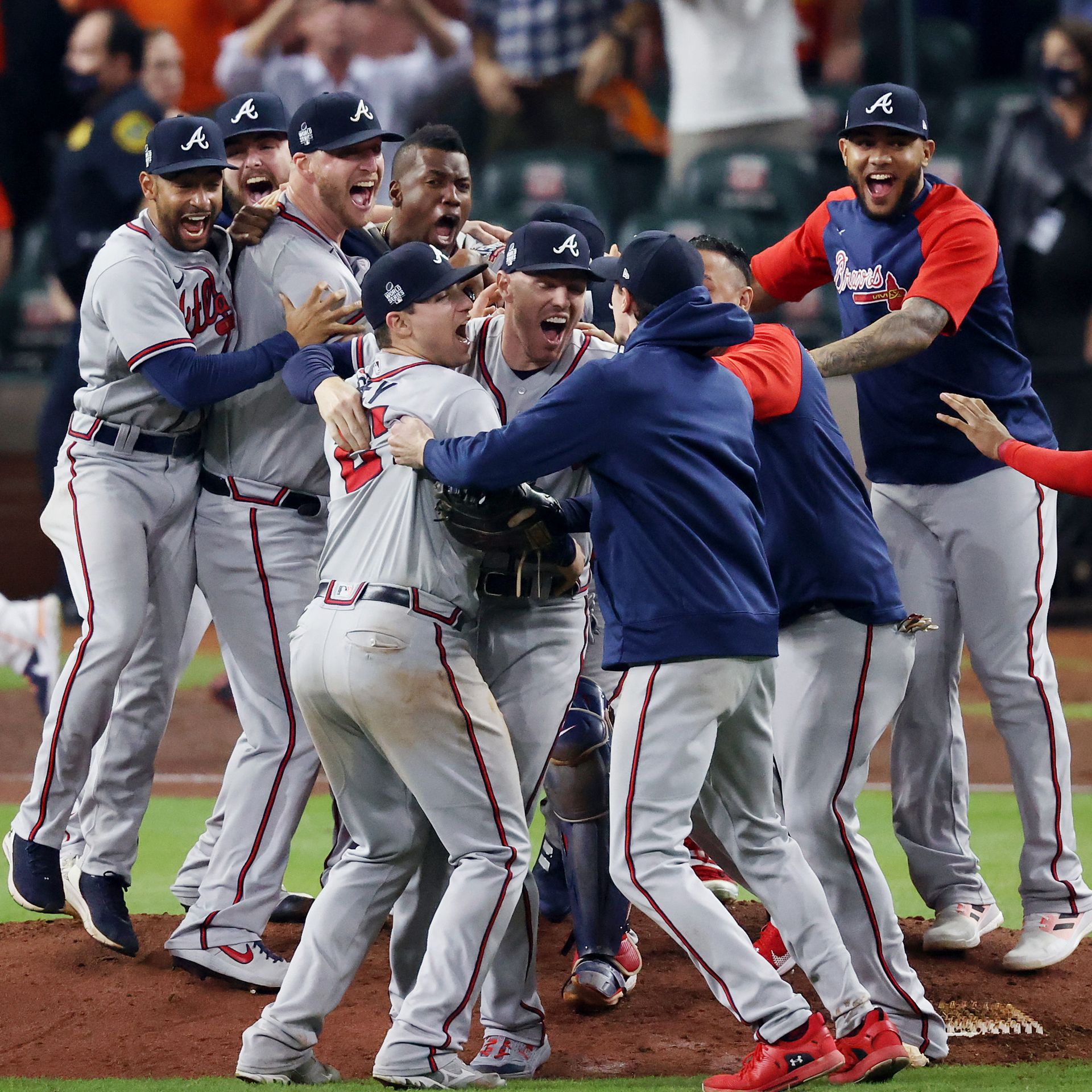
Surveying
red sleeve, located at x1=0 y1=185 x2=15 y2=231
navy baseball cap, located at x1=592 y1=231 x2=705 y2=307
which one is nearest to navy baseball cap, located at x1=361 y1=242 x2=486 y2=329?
navy baseball cap, located at x1=592 y1=231 x2=705 y2=307

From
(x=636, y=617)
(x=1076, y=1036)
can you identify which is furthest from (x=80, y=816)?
(x=1076, y=1036)

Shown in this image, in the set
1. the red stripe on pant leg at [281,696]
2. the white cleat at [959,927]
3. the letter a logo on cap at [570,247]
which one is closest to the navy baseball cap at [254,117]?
the red stripe on pant leg at [281,696]

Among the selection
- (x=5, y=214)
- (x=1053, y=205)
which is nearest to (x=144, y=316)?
(x=1053, y=205)

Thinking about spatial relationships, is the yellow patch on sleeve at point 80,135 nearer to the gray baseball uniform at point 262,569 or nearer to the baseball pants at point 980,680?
the gray baseball uniform at point 262,569

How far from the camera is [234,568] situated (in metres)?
4.22

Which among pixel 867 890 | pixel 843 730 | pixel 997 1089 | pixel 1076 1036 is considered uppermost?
pixel 843 730

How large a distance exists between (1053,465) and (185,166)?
2.31 meters

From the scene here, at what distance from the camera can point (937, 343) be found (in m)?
4.36

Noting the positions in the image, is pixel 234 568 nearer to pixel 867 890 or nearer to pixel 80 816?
pixel 80 816

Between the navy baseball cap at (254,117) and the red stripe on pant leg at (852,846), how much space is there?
259 cm

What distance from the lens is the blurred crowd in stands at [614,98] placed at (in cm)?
1096

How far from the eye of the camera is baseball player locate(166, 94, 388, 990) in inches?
161

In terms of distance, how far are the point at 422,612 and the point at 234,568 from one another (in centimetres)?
107

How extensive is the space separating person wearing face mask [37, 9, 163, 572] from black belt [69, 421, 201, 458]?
5450mm
